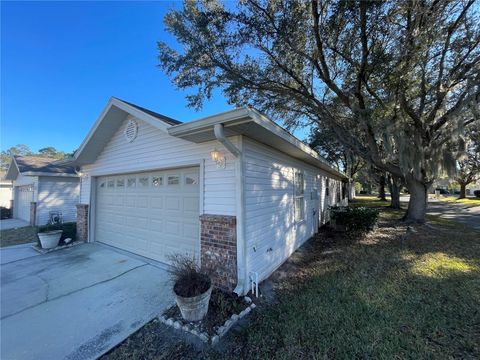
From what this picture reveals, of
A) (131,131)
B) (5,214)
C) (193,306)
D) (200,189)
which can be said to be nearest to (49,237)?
(131,131)

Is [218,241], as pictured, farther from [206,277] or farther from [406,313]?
[406,313]

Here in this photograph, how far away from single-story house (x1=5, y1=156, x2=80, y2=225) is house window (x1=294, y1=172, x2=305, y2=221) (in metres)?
10.5

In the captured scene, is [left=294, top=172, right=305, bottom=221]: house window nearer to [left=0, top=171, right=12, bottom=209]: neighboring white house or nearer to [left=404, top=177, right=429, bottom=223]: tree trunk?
[left=404, top=177, right=429, bottom=223]: tree trunk

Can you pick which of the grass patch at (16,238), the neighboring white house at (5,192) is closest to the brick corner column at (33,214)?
the grass patch at (16,238)

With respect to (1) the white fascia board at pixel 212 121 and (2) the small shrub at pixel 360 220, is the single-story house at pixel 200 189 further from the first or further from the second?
(2) the small shrub at pixel 360 220

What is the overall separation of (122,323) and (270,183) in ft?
11.4

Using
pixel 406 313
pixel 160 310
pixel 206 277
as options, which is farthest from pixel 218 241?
pixel 406 313

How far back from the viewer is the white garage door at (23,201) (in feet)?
40.8

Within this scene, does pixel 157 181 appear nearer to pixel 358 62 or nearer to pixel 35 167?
pixel 358 62

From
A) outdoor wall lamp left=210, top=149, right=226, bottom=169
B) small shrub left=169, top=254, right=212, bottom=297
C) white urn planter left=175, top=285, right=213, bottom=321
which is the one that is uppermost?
outdoor wall lamp left=210, top=149, right=226, bottom=169

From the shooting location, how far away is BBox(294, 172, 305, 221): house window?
6.33 metres

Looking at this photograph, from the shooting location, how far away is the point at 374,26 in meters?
5.89

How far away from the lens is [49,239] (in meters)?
6.17

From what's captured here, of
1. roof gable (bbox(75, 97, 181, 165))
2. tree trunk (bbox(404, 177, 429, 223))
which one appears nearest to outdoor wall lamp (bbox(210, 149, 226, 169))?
roof gable (bbox(75, 97, 181, 165))
